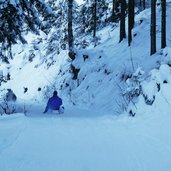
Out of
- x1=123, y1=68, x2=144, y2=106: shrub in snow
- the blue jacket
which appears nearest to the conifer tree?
the blue jacket

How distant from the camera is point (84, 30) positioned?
4734 centimetres

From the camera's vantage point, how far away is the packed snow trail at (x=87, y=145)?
6340mm

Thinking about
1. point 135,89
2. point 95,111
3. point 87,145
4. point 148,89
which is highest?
point 148,89

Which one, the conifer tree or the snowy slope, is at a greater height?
the conifer tree

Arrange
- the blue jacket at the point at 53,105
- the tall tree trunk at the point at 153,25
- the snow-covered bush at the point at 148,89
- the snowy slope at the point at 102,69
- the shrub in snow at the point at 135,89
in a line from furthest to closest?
the tall tree trunk at the point at 153,25, the snowy slope at the point at 102,69, the blue jacket at the point at 53,105, the shrub in snow at the point at 135,89, the snow-covered bush at the point at 148,89

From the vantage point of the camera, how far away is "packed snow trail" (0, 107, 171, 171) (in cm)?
634

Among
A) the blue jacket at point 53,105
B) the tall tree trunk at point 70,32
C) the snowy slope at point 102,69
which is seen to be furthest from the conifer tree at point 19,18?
the tall tree trunk at point 70,32

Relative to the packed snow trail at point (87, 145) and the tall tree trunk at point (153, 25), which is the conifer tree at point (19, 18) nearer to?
the packed snow trail at point (87, 145)

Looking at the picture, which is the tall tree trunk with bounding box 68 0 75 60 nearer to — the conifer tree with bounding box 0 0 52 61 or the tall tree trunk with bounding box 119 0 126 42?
the tall tree trunk with bounding box 119 0 126 42

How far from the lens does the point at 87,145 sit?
8133mm

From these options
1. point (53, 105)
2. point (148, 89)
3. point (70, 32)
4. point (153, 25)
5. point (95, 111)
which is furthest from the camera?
point (70, 32)

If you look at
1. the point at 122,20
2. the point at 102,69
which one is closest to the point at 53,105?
the point at 102,69

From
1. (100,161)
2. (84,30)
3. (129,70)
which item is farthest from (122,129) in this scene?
(84,30)

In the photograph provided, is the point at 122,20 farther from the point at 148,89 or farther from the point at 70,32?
the point at 148,89
